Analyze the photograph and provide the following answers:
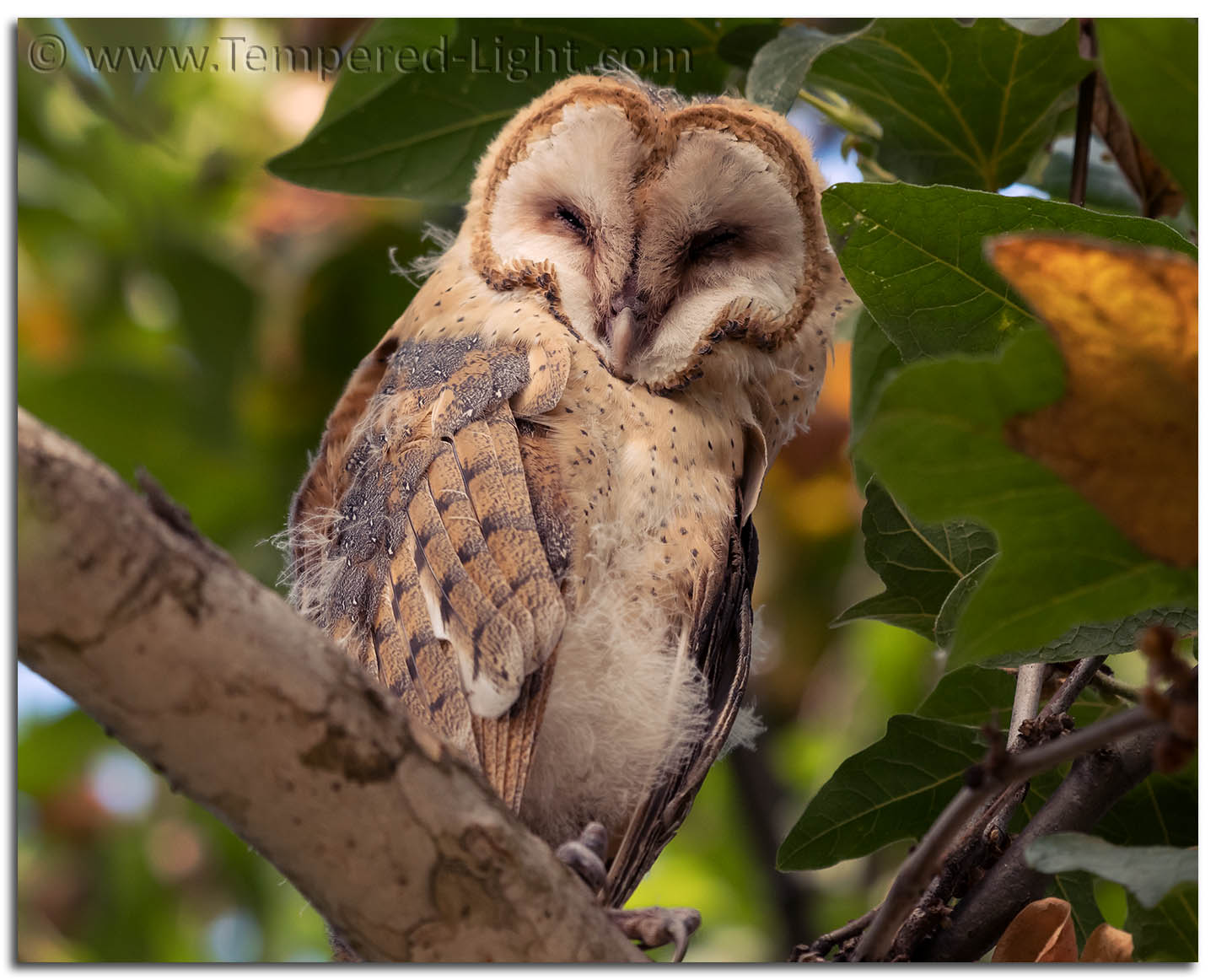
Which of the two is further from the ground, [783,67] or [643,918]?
[783,67]

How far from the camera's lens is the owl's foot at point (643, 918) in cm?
127

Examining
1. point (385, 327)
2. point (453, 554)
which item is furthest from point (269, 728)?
point (385, 327)

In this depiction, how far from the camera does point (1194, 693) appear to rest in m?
0.91

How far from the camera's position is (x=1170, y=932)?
1290mm

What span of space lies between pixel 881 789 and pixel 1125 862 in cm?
55

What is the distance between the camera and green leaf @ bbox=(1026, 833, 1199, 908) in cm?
97

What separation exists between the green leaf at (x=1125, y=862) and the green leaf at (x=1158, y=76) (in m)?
0.57

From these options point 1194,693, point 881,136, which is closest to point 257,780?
point 1194,693

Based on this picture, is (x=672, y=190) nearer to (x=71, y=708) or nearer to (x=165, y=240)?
(x=165, y=240)

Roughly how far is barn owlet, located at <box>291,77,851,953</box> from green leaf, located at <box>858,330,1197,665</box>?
0.55 meters

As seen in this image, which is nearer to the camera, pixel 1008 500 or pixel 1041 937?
pixel 1008 500

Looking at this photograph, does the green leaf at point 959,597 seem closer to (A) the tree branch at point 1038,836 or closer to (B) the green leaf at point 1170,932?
(A) the tree branch at point 1038,836

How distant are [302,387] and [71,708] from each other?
1077mm

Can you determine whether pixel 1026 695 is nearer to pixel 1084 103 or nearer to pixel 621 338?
pixel 621 338
